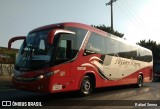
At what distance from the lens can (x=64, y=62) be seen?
1217 centimetres

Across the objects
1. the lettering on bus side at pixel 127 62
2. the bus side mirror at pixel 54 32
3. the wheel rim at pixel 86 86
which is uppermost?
the bus side mirror at pixel 54 32

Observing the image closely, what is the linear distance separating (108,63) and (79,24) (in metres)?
3.56

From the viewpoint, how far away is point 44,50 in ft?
38.7

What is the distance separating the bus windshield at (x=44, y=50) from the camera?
11.6m

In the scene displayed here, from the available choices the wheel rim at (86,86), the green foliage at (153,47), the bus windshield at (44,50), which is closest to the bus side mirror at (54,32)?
the bus windshield at (44,50)

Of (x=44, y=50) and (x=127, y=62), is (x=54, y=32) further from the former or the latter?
(x=127, y=62)

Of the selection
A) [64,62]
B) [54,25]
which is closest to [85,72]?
[64,62]

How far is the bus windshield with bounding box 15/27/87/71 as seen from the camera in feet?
38.1

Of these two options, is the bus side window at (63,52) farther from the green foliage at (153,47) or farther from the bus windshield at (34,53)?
the green foliage at (153,47)

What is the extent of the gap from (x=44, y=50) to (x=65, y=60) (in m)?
1.02

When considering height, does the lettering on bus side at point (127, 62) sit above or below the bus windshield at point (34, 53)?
below

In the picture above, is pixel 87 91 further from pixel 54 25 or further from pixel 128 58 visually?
pixel 128 58

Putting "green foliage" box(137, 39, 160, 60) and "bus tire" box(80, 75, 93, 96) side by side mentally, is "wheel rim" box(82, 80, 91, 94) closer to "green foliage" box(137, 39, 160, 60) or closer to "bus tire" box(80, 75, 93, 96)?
"bus tire" box(80, 75, 93, 96)

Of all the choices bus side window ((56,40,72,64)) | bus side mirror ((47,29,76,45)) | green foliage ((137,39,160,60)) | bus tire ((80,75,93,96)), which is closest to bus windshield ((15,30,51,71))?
bus side window ((56,40,72,64))
